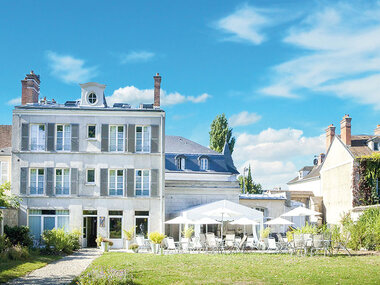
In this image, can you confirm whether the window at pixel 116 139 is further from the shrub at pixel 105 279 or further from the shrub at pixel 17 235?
the shrub at pixel 105 279

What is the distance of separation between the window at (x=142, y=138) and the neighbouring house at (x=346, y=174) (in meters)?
12.1

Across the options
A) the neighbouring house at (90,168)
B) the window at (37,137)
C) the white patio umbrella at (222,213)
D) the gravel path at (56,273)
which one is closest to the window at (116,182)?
the neighbouring house at (90,168)

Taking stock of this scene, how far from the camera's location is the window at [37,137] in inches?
1074

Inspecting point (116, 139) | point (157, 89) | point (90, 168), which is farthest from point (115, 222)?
point (157, 89)

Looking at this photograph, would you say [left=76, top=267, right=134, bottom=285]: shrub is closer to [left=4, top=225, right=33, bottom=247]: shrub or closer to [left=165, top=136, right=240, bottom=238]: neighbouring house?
[left=4, top=225, right=33, bottom=247]: shrub

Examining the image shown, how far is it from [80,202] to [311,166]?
29524mm

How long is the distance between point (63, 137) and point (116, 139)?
2.83 m

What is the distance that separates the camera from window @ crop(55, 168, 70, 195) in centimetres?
2711

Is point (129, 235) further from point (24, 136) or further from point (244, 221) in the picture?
point (24, 136)

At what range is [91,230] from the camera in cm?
2755

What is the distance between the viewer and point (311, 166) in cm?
5066

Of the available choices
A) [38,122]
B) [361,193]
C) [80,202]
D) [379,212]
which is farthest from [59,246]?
[361,193]

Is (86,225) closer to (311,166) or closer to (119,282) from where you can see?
(119,282)

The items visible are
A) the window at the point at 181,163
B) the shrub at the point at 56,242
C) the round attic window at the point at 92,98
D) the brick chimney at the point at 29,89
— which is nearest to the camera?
the shrub at the point at 56,242
